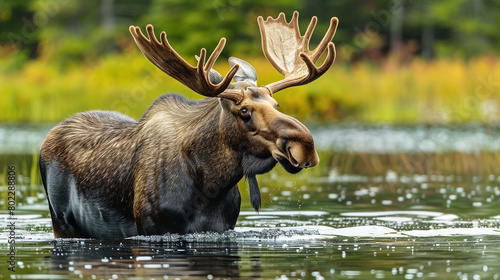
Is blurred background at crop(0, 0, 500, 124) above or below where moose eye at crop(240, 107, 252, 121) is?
above

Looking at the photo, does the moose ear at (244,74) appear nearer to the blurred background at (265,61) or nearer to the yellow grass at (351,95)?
the blurred background at (265,61)

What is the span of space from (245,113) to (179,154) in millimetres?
790

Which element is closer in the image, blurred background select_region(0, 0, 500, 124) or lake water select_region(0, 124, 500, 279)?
lake water select_region(0, 124, 500, 279)

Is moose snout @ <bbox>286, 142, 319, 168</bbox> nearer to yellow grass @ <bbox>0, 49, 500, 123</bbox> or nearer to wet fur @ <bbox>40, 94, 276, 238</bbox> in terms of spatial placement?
wet fur @ <bbox>40, 94, 276, 238</bbox>

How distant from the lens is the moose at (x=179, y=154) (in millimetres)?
9164

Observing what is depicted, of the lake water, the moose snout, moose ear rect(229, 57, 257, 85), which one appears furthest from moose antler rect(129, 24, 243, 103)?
the lake water

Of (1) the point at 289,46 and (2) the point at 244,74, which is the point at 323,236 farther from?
(1) the point at 289,46

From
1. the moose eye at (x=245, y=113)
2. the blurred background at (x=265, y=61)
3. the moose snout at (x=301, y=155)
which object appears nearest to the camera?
the moose snout at (x=301, y=155)

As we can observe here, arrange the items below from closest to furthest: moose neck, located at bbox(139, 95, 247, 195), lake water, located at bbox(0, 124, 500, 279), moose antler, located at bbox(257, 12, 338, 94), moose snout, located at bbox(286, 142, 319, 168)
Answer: lake water, located at bbox(0, 124, 500, 279)
moose snout, located at bbox(286, 142, 319, 168)
moose neck, located at bbox(139, 95, 247, 195)
moose antler, located at bbox(257, 12, 338, 94)

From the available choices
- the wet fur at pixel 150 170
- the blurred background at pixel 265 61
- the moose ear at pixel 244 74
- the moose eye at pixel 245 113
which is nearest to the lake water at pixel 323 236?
the wet fur at pixel 150 170

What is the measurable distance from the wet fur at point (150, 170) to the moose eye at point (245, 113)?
4.5 inches

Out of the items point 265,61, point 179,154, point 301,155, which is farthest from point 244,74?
point 265,61

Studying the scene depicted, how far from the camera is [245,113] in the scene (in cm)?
917

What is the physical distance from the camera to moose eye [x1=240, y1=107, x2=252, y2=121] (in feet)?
30.0
